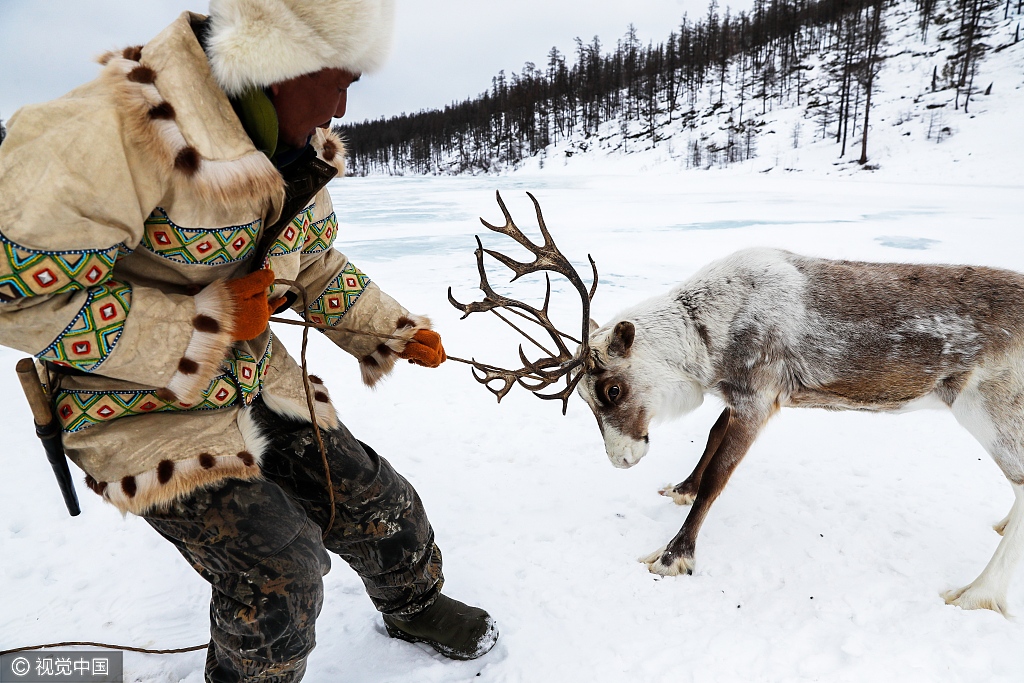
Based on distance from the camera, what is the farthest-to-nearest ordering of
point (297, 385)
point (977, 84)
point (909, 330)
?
point (977, 84) → point (909, 330) → point (297, 385)

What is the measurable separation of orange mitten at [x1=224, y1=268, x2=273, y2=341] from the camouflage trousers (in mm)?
375

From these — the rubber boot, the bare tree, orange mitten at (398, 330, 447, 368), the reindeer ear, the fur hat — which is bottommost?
the rubber boot

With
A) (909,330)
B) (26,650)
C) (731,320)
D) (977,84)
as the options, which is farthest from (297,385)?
(977,84)

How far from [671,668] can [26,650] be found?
2392 millimetres

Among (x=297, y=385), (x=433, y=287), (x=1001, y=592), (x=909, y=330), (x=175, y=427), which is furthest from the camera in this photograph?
(x=433, y=287)

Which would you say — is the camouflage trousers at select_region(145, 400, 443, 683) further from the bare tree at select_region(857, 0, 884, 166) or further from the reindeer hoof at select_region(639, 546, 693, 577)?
the bare tree at select_region(857, 0, 884, 166)

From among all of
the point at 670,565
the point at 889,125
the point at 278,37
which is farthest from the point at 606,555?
the point at 889,125

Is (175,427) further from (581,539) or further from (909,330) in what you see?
(909,330)

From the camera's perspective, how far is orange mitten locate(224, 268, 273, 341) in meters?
1.57

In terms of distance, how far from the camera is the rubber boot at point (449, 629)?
2.17m

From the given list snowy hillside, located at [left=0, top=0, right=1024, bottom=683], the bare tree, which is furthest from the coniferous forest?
snowy hillside, located at [left=0, top=0, right=1024, bottom=683]

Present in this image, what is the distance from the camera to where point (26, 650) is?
7.16 ft

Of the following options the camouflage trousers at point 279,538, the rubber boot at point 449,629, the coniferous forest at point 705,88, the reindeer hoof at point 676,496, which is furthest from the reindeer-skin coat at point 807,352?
the coniferous forest at point 705,88

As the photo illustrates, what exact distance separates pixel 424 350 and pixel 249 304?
72 centimetres
